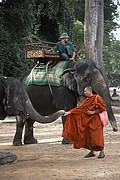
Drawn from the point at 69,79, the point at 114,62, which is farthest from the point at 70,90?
the point at 114,62

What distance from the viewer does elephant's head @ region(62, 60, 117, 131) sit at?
919cm

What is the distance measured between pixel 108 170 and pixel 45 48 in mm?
4645

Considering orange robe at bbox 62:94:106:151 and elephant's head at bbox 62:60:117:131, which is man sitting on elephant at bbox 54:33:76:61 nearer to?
elephant's head at bbox 62:60:117:131

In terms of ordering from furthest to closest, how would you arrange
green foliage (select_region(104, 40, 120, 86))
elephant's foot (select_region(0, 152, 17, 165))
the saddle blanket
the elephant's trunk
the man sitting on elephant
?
green foliage (select_region(104, 40, 120, 86))
the man sitting on elephant
the saddle blanket
elephant's foot (select_region(0, 152, 17, 165))
the elephant's trunk

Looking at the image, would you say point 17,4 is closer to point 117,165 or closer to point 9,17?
point 9,17


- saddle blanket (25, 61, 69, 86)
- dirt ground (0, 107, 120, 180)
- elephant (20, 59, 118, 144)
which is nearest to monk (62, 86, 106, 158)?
dirt ground (0, 107, 120, 180)

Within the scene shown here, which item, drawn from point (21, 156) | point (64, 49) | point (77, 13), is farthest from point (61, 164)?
point (77, 13)

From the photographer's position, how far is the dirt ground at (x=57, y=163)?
245 inches

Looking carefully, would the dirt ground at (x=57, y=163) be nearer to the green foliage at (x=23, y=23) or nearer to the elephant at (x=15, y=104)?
the elephant at (x=15, y=104)

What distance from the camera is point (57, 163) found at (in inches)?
286

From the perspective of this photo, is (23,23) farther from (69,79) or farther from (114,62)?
(114,62)

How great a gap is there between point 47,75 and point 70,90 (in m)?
0.76

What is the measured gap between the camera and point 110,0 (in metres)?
29.6

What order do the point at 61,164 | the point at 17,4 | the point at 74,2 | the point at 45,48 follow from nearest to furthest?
1. the point at 61,164
2. the point at 45,48
3. the point at 17,4
4. the point at 74,2
